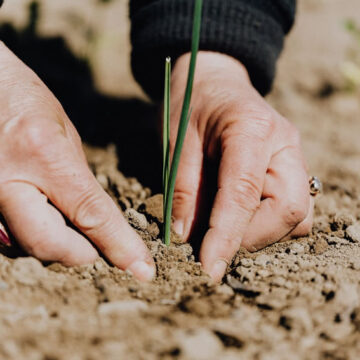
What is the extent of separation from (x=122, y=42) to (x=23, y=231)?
2.79 metres

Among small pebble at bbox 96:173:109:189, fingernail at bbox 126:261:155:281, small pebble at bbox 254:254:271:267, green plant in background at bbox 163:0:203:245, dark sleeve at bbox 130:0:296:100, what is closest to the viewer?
green plant in background at bbox 163:0:203:245

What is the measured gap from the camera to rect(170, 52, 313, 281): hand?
1227mm

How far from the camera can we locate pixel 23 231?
1.03 meters

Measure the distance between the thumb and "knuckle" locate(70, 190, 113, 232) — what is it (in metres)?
0.34

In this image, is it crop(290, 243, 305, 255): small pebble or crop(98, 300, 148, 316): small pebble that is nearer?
crop(98, 300, 148, 316): small pebble

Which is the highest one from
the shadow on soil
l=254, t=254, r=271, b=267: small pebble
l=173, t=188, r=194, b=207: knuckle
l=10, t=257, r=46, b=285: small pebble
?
l=10, t=257, r=46, b=285: small pebble

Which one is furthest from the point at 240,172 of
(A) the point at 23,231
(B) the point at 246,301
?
(A) the point at 23,231

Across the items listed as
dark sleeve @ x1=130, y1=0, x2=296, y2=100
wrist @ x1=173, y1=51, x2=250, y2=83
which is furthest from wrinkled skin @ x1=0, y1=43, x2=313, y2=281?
dark sleeve @ x1=130, y1=0, x2=296, y2=100

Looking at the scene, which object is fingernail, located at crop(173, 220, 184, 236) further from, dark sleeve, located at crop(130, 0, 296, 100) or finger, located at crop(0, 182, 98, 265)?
dark sleeve, located at crop(130, 0, 296, 100)

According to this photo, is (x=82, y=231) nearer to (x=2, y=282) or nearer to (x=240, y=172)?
(x=2, y=282)

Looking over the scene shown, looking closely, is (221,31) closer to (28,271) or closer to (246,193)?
(246,193)

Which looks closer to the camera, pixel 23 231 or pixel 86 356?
pixel 86 356

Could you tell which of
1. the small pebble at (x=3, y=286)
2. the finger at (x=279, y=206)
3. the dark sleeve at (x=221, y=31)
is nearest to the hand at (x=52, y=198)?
the small pebble at (x=3, y=286)

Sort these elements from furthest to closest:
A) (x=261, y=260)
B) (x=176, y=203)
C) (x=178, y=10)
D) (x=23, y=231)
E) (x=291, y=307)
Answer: (x=178, y=10)
(x=176, y=203)
(x=261, y=260)
(x=23, y=231)
(x=291, y=307)
